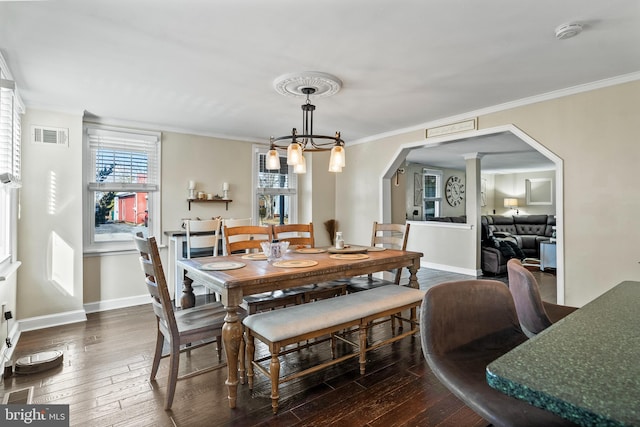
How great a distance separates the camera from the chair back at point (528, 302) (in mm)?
1240

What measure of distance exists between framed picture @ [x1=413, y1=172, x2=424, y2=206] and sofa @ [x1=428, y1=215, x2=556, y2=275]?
37.7 inches

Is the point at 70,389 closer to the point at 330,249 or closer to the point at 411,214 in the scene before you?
the point at 330,249

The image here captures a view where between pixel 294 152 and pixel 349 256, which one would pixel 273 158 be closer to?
pixel 294 152

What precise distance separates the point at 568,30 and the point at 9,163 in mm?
4175

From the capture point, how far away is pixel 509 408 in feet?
2.84

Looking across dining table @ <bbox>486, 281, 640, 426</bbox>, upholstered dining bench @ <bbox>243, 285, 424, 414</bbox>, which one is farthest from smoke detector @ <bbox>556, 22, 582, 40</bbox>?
upholstered dining bench @ <bbox>243, 285, 424, 414</bbox>

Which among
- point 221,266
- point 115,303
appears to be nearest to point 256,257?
point 221,266

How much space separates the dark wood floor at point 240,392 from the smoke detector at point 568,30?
2379 mm

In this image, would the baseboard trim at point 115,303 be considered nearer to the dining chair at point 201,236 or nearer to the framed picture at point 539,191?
the dining chair at point 201,236

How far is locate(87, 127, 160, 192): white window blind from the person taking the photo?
399cm

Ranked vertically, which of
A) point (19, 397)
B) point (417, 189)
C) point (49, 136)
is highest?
point (49, 136)

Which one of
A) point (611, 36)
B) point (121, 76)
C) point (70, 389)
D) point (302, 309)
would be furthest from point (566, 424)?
point (121, 76)

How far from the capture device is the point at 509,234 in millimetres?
7254

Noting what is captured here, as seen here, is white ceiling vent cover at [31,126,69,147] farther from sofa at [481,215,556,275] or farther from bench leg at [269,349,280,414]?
sofa at [481,215,556,275]
